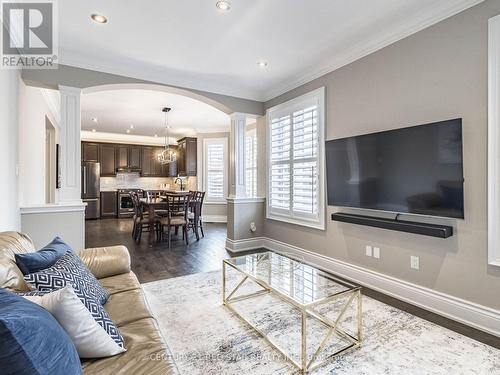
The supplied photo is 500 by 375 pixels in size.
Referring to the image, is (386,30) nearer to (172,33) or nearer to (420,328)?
(172,33)

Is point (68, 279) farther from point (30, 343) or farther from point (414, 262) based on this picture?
point (414, 262)

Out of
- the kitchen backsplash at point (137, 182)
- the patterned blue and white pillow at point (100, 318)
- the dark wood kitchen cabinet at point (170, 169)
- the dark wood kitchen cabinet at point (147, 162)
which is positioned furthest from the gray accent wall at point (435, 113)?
the dark wood kitchen cabinet at point (147, 162)

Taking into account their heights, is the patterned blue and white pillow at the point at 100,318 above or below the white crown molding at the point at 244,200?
below

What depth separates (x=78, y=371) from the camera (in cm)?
89

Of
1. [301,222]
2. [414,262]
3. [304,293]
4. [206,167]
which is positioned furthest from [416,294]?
[206,167]

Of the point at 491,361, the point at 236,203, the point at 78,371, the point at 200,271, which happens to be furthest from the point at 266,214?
the point at 78,371

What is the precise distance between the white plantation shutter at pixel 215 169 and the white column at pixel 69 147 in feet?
15.6

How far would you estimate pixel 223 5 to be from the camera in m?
2.38

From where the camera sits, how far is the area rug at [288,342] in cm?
172

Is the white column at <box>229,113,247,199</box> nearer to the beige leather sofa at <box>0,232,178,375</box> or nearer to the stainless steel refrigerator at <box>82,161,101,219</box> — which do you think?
the beige leather sofa at <box>0,232,178,375</box>

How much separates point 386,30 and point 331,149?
135 cm

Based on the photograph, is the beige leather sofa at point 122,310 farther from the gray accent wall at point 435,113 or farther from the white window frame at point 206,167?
the white window frame at point 206,167

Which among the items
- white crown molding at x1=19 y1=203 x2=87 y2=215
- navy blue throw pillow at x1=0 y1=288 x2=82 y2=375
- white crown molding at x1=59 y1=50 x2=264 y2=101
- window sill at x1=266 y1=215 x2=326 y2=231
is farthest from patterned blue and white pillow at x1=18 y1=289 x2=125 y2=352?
white crown molding at x1=59 y1=50 x2=264 y2=101

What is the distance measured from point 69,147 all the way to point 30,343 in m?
3.20
